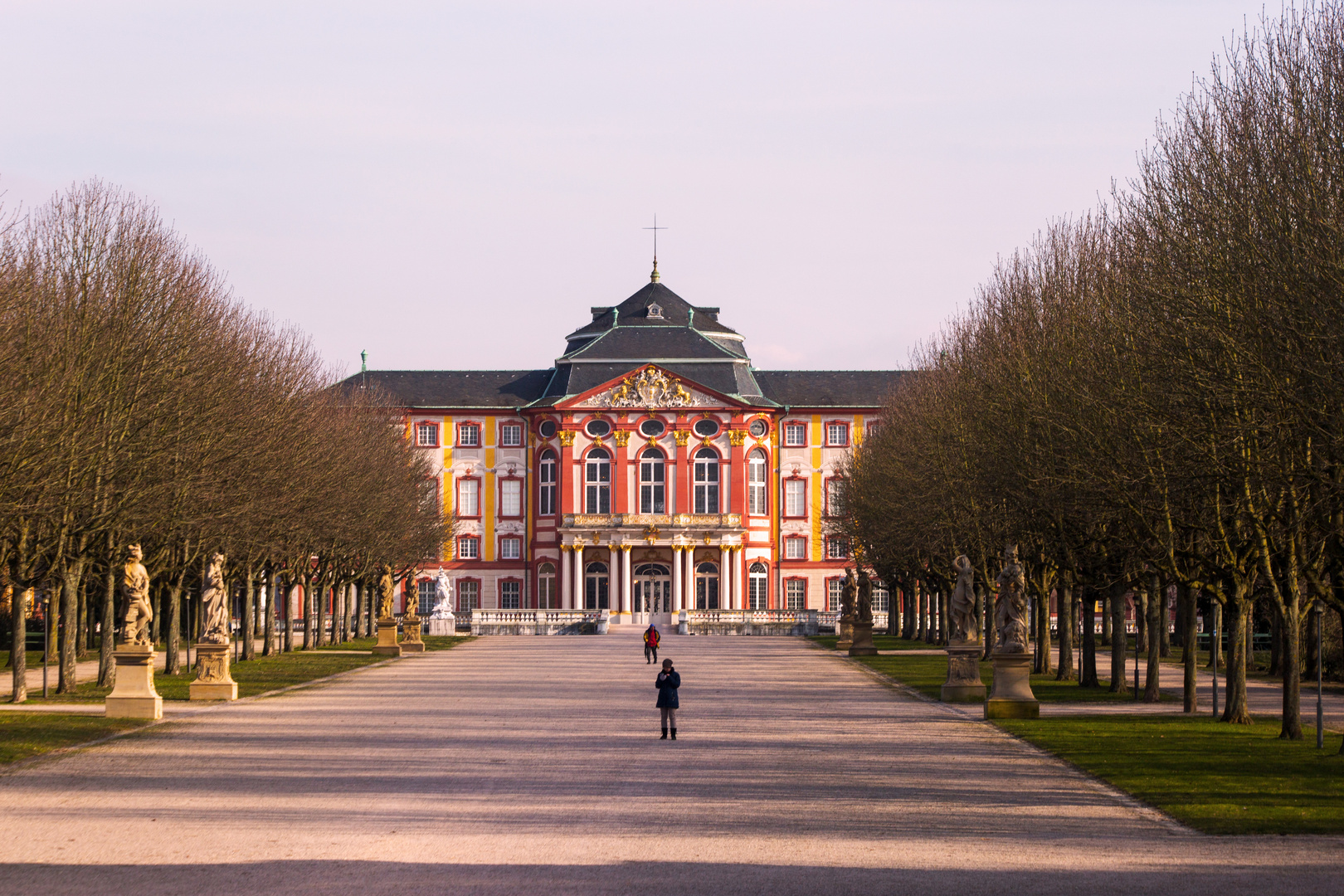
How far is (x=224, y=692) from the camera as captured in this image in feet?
109

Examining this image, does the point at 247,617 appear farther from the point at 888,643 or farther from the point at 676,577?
the point at 676,577

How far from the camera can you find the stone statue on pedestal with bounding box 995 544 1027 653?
29703 mm

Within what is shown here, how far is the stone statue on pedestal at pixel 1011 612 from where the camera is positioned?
97.5 feet

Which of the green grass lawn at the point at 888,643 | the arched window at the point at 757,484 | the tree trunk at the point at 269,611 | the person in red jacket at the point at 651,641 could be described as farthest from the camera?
the arched window at the point at 757,484

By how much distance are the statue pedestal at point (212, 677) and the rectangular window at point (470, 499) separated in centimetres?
7061

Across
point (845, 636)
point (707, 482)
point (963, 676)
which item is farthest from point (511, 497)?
point (963, 676)

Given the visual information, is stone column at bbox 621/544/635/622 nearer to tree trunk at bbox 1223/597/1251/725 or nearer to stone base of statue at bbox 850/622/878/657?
stone base of statue at bbox 850/622/878/657

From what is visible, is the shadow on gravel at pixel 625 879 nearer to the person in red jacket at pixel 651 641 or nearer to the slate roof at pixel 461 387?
the person in red jacket at pixel 651 641

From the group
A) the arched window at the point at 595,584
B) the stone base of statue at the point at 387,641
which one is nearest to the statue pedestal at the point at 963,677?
the stone base of statue at the point at 387,641

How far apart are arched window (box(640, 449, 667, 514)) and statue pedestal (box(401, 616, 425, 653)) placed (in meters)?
42.4

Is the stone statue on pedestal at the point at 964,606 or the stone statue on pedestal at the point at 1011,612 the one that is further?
the stone statue on pedestal at the point at 964,606

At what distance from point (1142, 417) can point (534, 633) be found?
60.1m

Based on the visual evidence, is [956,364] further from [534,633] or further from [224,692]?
[534,633]

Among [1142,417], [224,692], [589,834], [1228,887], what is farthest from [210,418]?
[1228,887]
